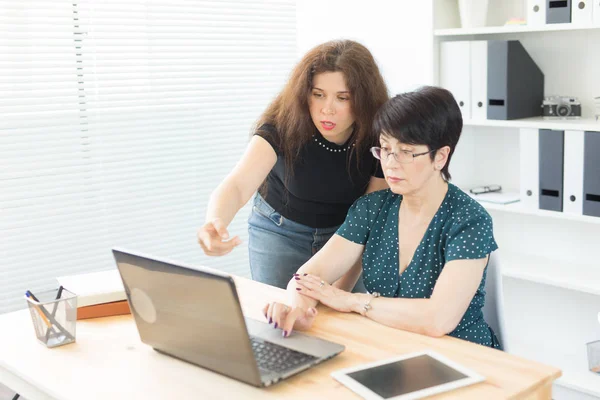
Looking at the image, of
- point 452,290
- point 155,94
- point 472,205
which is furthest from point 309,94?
point 155,94

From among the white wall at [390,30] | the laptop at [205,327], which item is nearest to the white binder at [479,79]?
the white wall at [390,30]

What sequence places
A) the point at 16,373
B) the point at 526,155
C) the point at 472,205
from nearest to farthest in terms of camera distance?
1. the point at 16,373
2. the point at 472,205
3. the point at 526,155

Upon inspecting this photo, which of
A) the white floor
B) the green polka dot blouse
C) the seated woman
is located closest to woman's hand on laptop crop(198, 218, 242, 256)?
the seated woman

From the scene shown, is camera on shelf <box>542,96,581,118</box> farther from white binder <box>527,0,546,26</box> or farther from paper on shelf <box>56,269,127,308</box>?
paper on shelf <box>56,269,127,308</box>

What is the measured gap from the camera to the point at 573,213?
9.55 ft

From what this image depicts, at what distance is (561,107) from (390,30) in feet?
3.04

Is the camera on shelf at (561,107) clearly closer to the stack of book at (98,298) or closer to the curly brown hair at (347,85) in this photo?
the curly brown hair at (347,85)

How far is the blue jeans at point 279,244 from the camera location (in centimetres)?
250

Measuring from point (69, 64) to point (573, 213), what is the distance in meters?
2.15

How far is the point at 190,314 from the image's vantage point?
153 centimetres

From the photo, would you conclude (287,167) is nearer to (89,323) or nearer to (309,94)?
(309,94)

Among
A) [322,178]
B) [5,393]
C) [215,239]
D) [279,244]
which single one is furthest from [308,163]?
[5,393]

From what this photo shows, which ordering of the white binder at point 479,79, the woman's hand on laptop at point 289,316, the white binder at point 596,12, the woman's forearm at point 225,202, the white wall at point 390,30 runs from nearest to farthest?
the woman's hand on laptop at point 289,316 < the woman's forearm at point 225,202 < the white binder at point 596,12 < the white binder at point 479,79 < the white wall at point 390,30

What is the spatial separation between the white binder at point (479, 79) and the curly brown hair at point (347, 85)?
932mm
